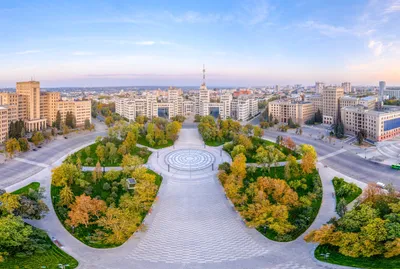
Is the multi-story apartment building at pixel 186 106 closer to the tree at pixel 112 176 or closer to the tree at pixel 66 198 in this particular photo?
the tree at pixel 112 176

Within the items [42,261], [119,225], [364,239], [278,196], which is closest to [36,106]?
[119,225]

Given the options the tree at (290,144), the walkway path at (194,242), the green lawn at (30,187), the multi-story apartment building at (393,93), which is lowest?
the walkway path at (194,242)

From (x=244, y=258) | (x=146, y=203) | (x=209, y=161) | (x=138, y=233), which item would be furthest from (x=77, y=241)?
(x=209, y=161)

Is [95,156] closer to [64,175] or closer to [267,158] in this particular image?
[64,175]

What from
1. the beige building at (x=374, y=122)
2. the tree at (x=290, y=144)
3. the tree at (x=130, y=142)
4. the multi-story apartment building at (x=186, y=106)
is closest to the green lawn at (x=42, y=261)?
the tree at (x=130, y=142)

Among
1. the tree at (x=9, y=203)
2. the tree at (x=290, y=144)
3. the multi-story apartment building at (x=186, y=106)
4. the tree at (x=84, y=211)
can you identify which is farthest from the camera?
the multi-story apartment building at (x=186, y=106)

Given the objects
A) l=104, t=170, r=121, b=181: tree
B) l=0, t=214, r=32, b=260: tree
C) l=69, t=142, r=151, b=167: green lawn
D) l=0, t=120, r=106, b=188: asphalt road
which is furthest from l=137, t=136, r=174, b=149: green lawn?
l=0, t=214, r=32, b=260: tree

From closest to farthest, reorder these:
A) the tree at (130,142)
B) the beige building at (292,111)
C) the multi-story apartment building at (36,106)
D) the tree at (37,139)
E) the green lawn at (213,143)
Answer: the tree at (130,142), the tree at (37,139), the green lawn at (213,143), the multi-story apartment building at (36,106), the beige building at (292,111)
